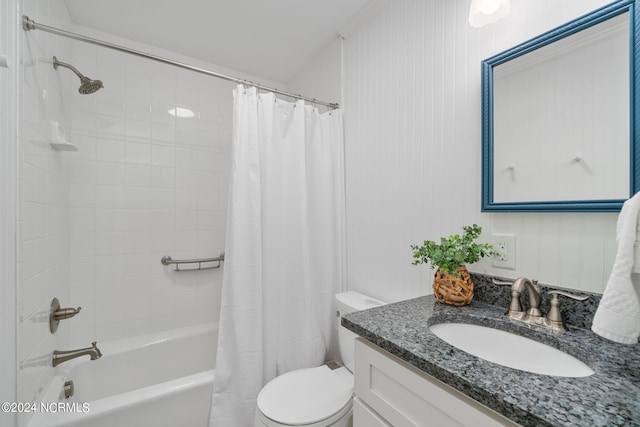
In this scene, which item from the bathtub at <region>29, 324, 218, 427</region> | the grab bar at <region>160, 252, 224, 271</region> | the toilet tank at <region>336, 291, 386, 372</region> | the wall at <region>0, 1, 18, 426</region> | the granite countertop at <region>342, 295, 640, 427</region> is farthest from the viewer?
the grab bar at <region>160, 252, 224, 271</region>

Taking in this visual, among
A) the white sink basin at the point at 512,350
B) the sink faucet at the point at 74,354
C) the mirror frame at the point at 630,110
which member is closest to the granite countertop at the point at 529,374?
the white sink basin at the point at 512,350

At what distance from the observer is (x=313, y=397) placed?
119 centimetres

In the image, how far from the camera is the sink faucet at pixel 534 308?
797 mm

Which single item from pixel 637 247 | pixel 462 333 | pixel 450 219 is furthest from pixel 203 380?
pixel 637 247

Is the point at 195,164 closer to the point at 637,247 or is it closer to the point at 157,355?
the point at 157,355

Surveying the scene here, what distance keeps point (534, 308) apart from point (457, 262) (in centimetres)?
25

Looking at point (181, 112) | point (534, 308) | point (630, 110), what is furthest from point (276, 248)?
point (630, 110)

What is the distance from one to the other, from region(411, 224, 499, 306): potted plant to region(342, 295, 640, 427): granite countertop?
0.10 m

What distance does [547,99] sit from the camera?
2.96 ft

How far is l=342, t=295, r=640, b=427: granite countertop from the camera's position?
0.46 m

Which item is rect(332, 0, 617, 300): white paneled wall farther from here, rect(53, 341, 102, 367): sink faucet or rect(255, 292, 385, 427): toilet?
rect(53, 341, 102, 367): sink faucet

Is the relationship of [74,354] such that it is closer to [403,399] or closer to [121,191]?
[121,191]

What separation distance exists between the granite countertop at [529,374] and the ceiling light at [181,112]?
2001 millimetres

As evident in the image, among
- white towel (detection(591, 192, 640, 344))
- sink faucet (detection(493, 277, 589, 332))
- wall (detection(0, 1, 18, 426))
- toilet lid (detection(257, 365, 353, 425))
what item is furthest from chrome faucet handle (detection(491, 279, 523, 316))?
wall (detection(0, 1, 18, 426))
